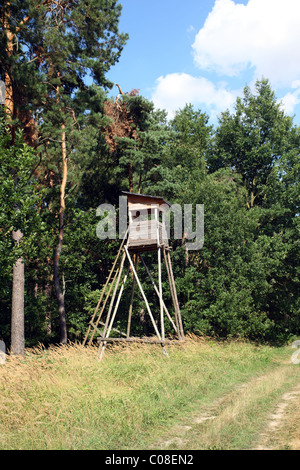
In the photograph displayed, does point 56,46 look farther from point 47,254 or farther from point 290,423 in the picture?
point 290,423

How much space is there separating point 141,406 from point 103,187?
1560cm

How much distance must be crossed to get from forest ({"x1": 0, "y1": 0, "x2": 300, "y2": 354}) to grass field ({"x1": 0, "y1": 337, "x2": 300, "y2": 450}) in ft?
15.5

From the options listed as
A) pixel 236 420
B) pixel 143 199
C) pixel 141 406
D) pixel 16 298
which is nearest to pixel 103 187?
pixel 143 199

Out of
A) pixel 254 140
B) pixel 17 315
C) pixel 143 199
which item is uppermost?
pixel 254 140

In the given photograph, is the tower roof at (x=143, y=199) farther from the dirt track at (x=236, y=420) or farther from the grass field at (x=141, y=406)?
the dirt track at (x=236, y=420)

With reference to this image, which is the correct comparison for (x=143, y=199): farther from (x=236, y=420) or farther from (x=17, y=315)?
(x=236, y=420)

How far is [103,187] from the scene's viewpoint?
838 inches

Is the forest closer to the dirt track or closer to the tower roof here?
the tower roof

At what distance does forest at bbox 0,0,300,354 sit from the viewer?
45.0 feet

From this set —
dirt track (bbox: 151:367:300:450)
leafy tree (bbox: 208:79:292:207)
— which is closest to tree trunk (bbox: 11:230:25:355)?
dirt track (bbox: 151:367:300:450)
